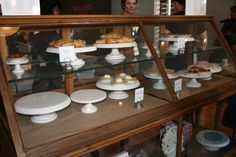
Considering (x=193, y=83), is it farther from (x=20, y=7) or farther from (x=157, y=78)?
(x=20, y=7)

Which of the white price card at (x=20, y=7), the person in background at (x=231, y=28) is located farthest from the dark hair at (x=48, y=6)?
the person in background at (x=231, y=28)

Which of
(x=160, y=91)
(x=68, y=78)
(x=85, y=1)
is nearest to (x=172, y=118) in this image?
(x=160, y=91)

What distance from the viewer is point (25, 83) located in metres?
0.98

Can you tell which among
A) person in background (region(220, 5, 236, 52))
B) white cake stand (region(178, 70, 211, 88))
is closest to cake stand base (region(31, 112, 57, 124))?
white cake stand (region(178, 70, 211, 88))

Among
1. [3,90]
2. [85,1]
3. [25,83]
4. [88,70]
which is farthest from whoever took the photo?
[85,1]

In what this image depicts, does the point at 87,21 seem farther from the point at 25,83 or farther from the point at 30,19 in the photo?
the point at 25,83

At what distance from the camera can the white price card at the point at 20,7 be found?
84cm

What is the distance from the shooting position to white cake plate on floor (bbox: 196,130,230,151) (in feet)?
5.06

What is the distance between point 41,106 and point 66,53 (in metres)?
0.30

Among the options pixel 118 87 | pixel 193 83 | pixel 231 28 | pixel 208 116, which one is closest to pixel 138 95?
pixel 118 87

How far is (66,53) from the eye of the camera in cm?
111

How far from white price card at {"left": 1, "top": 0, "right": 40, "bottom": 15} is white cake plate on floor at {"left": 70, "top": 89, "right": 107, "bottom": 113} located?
0.42m

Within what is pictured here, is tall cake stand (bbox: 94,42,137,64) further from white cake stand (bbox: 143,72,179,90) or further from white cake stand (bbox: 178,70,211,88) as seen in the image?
white cake stand (bbox: 178,70,211,88)

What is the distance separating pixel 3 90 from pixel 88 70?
459 millimetres
